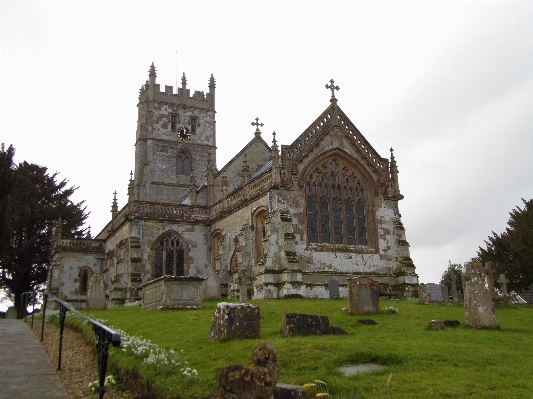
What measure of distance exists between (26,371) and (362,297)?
10470mm

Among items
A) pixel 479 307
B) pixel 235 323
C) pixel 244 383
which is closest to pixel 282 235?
pixel 479 307

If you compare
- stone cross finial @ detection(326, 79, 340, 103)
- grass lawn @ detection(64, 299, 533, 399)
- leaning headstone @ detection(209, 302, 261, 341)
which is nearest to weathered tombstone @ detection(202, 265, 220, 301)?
grass lawn @ detection(64, 299, 533, 399)

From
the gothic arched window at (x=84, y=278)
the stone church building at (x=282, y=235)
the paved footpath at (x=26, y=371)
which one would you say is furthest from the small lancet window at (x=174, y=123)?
the paved footpath at (x=26, y=371)

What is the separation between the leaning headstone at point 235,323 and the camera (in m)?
10.8

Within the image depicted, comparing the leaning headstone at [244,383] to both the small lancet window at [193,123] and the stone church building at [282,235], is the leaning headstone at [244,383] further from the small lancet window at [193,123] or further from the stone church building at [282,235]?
the small lancet window at [193,123]

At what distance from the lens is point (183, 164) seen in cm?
5250

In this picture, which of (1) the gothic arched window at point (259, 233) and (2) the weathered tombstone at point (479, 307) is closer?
(2) the weathered tombstone at point (479, 307)

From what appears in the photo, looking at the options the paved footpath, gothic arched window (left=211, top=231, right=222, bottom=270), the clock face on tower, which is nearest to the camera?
the paved footpath

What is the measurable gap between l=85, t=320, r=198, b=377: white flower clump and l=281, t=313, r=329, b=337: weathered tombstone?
106 inches

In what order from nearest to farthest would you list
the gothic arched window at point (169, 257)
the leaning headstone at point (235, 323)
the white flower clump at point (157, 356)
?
the white flower clump at point (157, 356), the leaning headstone at point (235, 323), the gothic arched window at point (169, 257)

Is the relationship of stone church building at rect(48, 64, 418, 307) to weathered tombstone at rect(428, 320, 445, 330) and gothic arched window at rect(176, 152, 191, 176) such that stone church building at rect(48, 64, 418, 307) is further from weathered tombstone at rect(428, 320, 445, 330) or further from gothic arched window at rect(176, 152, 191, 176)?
gothic arched window at rect(176, 152, 191, 176)

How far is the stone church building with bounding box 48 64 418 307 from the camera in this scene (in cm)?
2647

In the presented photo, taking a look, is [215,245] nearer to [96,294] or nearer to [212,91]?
[96,294]

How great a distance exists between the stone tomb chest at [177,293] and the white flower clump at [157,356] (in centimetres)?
804
